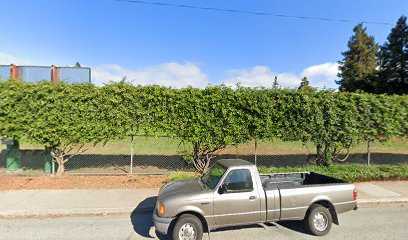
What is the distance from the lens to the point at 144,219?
18.3 ft

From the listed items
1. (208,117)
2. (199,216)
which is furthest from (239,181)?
(208,117)

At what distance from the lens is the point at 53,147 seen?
859cm

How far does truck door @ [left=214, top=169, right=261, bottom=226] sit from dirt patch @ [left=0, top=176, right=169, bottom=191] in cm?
384

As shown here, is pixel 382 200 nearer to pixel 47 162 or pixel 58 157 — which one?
pixel 58 157

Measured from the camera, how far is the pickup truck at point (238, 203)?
4328 mm

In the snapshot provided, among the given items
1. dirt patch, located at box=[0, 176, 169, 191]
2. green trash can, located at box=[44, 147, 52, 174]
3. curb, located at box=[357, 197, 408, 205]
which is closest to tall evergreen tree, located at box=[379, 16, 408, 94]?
curb, located at box=[357, 197, 408, 205]

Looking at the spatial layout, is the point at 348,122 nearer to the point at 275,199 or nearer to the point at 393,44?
the point at 275,199

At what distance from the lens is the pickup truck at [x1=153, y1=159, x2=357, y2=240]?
14.2 feet

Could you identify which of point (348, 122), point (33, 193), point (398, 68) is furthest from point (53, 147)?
point (398, 68)

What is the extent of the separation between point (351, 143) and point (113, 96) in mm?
8676

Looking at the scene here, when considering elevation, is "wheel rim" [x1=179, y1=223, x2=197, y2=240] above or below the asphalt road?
above

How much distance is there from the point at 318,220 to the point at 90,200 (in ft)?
18.2

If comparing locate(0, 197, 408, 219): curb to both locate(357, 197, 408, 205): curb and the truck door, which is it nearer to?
the truck door

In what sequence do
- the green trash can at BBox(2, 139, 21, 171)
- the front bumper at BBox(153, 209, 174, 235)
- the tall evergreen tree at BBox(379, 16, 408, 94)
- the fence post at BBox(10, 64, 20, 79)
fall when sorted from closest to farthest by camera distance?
the front bumper at BBox(153, 209, 174, 235) → the green trash can at BBox(2, 139, 21, 171) → the fence post at BBox(10, 64, 20, 79) → the tall evergreen tree at BBox(379, 16, 408, 94)
